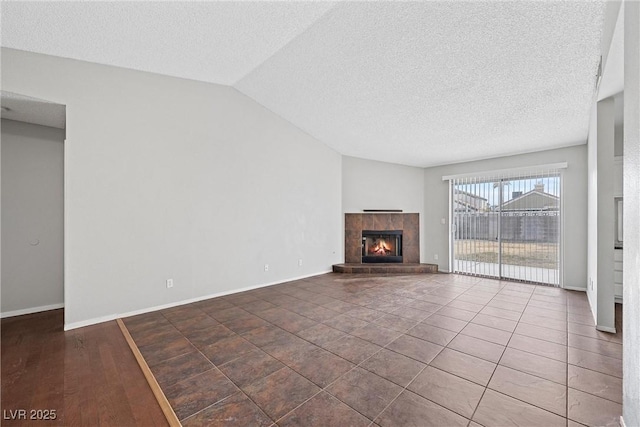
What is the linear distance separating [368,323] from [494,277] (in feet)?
13.7

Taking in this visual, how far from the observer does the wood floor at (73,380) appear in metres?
1.87

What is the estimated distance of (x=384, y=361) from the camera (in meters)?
2.49

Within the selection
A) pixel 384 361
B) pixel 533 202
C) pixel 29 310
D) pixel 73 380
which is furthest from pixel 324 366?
pixel 533 202

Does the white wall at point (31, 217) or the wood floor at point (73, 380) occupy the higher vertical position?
the white wall at point (31, 217)

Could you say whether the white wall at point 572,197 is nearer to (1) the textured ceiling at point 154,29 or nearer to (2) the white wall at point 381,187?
(2) the white wall at point 381,187

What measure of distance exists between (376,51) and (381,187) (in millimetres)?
4226

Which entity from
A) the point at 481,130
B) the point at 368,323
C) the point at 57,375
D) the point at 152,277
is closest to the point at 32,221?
the point at 152,277

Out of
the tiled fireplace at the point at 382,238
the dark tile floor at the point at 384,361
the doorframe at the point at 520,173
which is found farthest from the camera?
the tiled fireplace at the point at 382,238

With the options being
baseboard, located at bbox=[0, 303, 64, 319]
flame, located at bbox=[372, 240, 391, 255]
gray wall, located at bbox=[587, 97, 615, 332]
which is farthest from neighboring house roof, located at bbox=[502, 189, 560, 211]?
baseboard, located at bbox=[0, 303, 64, 319]

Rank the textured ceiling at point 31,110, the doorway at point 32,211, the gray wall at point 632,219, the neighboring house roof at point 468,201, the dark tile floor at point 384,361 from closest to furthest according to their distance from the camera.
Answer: the gray wall at point 632,219, the dark tile floor at point 384,361, the textured ceiling at point 31,110, the doorway at point 32,211, the neighboring house roof at point 468,201

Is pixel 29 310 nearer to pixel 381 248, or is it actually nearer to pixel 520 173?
pixel 381 248

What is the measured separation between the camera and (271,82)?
4336mm

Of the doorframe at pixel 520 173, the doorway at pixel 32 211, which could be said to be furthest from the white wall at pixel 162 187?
the doorframe at pixel 520 173

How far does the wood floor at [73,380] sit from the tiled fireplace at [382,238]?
4.95 m
